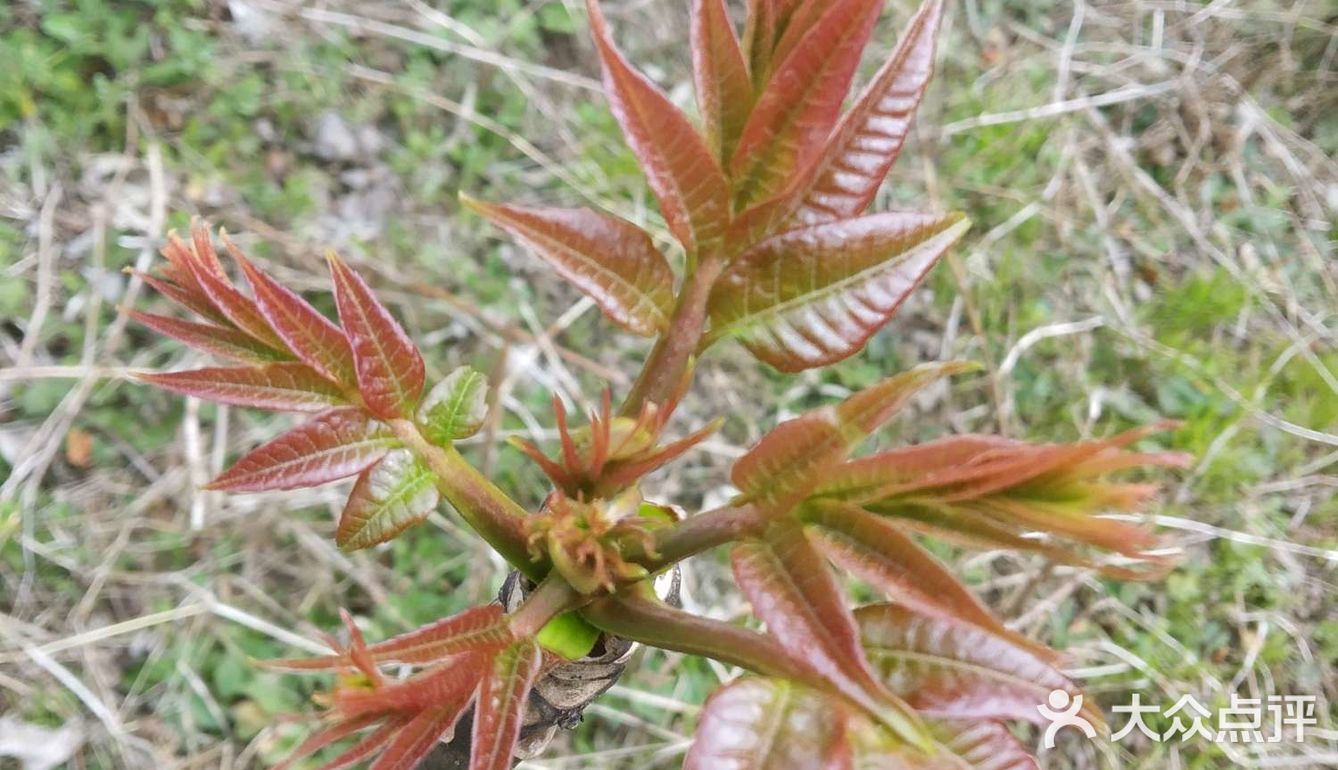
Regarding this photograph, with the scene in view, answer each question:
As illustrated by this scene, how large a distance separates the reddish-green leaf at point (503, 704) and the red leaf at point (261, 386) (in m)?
0.26

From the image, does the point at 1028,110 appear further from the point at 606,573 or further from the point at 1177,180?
the point at 606,573

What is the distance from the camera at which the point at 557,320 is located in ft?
6.63

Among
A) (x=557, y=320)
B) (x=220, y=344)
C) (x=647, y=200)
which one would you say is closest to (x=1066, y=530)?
(x=220, y=344)

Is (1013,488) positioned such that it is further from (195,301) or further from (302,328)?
(195,301)

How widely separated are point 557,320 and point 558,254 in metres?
1.30

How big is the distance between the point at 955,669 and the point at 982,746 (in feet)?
0.19

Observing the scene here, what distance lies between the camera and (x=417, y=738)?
2.02 feet

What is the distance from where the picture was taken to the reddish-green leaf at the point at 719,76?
2.39 ft

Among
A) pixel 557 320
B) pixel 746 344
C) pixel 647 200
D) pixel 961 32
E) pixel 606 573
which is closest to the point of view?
pixel 606 573

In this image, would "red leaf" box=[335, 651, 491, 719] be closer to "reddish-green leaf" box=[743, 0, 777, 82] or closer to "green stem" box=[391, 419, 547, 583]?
"green stem" box=[391, 419, 547, 583]

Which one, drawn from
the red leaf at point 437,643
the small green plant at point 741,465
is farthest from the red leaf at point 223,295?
the red leaf at point 437,643

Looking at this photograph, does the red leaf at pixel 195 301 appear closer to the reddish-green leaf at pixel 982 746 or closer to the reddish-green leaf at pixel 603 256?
the reddish-green leaf at pixel 603 256

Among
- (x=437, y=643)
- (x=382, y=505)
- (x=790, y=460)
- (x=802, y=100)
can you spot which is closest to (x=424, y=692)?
(x=437, y=643)

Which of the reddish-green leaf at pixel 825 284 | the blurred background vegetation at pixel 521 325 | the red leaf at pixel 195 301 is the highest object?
the reddish-green leaf at pixel 825 284
